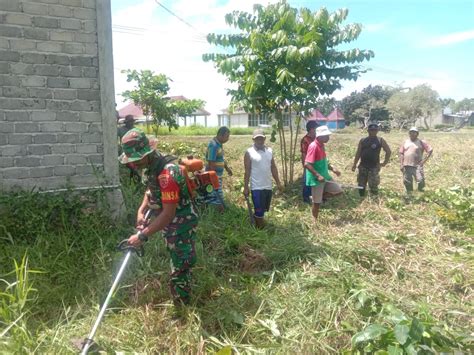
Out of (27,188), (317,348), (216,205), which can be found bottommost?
(317,348)

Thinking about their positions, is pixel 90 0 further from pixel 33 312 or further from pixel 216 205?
pixel 33 312

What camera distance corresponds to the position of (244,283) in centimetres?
371

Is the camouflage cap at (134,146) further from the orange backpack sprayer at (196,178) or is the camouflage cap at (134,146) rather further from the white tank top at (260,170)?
the white tank top at (260,170)

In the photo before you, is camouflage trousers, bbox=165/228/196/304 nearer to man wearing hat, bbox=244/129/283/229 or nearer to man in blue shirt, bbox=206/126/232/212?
man wearing hat, bbox=244/129/283/229

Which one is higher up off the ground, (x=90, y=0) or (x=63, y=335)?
(x=90, y=0)

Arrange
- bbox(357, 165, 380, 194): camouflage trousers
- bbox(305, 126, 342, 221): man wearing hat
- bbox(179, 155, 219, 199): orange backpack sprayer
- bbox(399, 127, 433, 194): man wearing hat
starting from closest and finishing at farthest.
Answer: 1. bbox(179, 155, 219, 199): orange backpack sprayer
2. bbox(305, 126, 342, 221): man wearing hat
3. bbox(357, 165, 380, 194): camouflage trousers
4. bbox(399, 127, 433, 194): man wearing hat

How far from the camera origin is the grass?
2.85 m

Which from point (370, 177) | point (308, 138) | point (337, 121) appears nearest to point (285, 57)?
point (308, 138)

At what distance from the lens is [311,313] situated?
3.19 m

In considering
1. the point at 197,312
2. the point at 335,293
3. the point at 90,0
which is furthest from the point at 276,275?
the point at 90,0

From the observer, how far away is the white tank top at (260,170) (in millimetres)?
5164

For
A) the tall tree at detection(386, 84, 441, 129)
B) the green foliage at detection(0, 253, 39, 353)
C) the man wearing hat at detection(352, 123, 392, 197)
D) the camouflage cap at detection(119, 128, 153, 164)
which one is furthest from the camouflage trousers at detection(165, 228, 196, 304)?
the tall tree at detection(386, 84, 441, 129)

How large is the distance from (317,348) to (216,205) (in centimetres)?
305

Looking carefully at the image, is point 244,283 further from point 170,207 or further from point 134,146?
point 134,146
